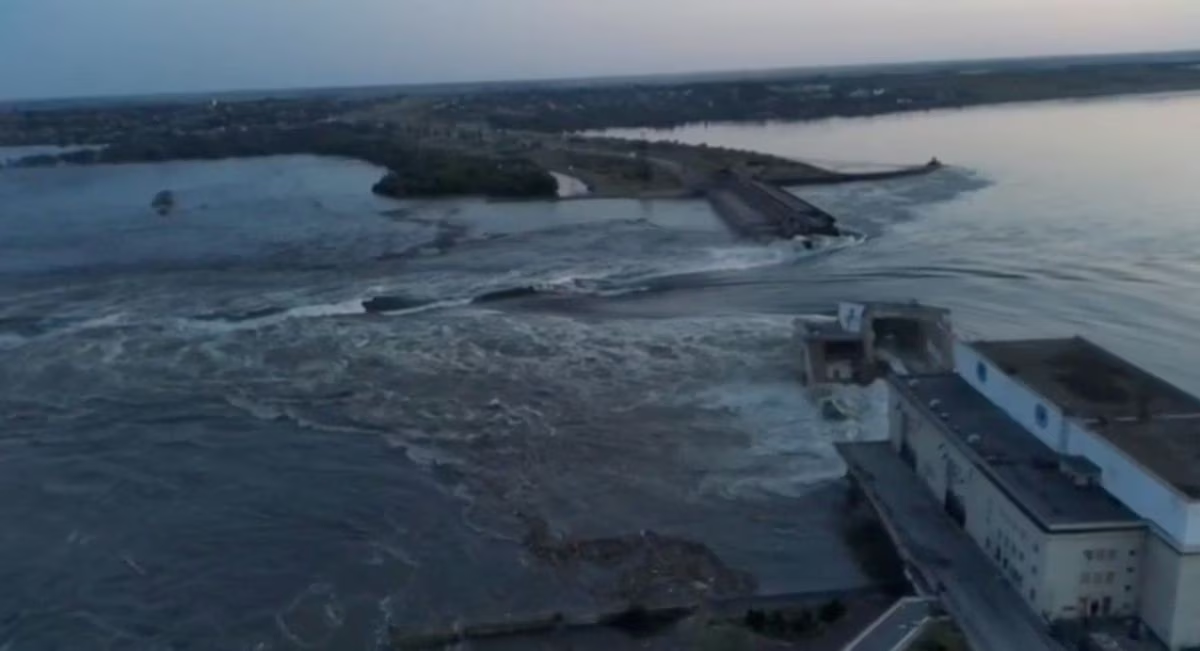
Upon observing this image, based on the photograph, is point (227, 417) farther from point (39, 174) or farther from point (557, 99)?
point (557, 99)

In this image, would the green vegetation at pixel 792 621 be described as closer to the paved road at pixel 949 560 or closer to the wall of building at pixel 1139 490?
the paved road at pixel 949 560

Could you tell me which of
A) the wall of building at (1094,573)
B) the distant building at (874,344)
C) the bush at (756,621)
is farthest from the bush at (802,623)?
the distant building at (874,344)

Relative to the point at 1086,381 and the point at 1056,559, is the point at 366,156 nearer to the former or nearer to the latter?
the point at 1086,381

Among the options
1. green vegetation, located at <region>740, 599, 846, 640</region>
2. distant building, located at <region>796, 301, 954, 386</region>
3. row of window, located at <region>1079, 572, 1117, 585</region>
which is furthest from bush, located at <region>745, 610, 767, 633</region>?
distant building, located at <region>796, 301, 954, 386</region>

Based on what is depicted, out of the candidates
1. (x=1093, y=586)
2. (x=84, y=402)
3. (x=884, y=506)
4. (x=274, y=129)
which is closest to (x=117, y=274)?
(x=84, y=402)

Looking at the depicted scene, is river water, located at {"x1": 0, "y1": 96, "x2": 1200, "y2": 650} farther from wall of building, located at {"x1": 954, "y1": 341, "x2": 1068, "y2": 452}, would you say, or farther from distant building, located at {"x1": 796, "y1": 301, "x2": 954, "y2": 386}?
wall of building, located at {"x1": 954, "y1": 341, "x2": 1068, "y2": 452}
